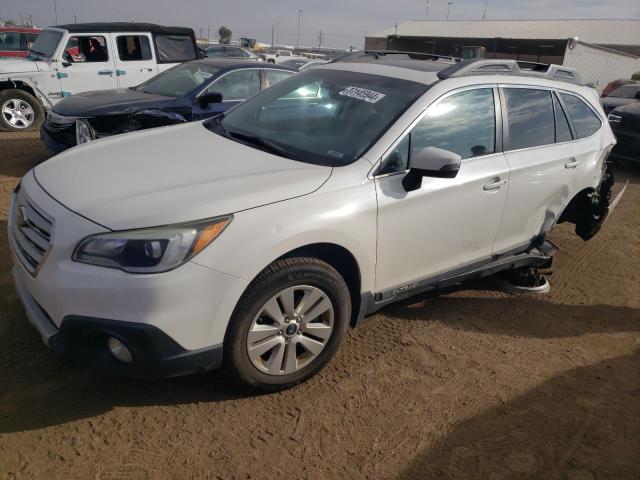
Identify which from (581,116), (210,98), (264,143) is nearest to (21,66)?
(210,98)

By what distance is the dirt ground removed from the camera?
2.32m

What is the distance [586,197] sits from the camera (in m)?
4.43

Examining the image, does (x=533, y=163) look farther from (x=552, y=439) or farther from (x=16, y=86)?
(x=16, y=86)

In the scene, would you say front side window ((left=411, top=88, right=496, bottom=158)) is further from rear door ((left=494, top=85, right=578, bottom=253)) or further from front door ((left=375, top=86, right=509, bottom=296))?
rear door ((left=494, top=85, right=578, bottom=253))

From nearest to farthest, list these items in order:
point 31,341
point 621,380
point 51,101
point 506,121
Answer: point 31,341, point 621,380, point 506,121, point 51,101

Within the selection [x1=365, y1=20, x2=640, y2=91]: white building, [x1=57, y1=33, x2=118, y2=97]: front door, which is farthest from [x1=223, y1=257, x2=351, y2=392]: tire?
[x1=365, y1=20, x2=640, y2=91]: white building

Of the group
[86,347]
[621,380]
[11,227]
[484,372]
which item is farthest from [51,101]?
[621,380]

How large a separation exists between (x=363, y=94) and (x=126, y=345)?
2120mm

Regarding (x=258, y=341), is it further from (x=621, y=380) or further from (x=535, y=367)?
(x=621, y=380)

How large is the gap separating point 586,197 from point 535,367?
197 centimetres

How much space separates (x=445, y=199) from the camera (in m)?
3.09

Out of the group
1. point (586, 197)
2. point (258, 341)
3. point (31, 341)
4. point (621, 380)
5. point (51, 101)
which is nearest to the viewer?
point (258, 341)

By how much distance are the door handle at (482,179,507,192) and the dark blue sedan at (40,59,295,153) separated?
417 centimetres

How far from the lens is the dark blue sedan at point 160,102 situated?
246 inches
